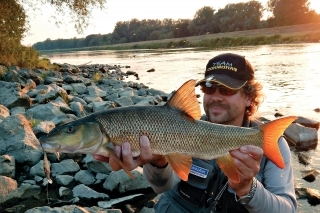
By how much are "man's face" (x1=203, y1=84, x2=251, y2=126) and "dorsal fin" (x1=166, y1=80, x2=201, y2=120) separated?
0.94 meters

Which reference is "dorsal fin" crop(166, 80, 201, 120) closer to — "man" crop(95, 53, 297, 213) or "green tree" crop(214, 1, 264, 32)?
"man" crop(95, 53, 297, 213)

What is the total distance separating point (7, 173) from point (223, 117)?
3.25 metres

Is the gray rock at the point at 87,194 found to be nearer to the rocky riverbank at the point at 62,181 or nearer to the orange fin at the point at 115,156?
the rocky riverbank at the point at 62,181

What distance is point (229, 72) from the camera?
3.62m

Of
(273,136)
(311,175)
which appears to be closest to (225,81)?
(273,136)

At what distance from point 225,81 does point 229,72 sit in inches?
5.2

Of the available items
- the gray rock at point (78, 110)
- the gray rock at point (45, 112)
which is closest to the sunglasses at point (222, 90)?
the gray rock at point (45, 112)

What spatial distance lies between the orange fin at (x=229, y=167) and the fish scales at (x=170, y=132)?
0.16 feet

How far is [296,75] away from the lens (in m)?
16.4

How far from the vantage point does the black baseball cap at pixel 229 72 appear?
3.58 meters

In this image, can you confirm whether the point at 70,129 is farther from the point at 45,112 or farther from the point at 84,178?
the point at 45,112

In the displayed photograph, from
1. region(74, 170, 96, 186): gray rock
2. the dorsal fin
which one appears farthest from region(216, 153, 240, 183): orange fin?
region(74, 170, 96, 186): gray rock

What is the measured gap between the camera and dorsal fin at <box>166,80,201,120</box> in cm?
270

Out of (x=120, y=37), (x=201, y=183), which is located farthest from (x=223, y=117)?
(x=120, y=37)
